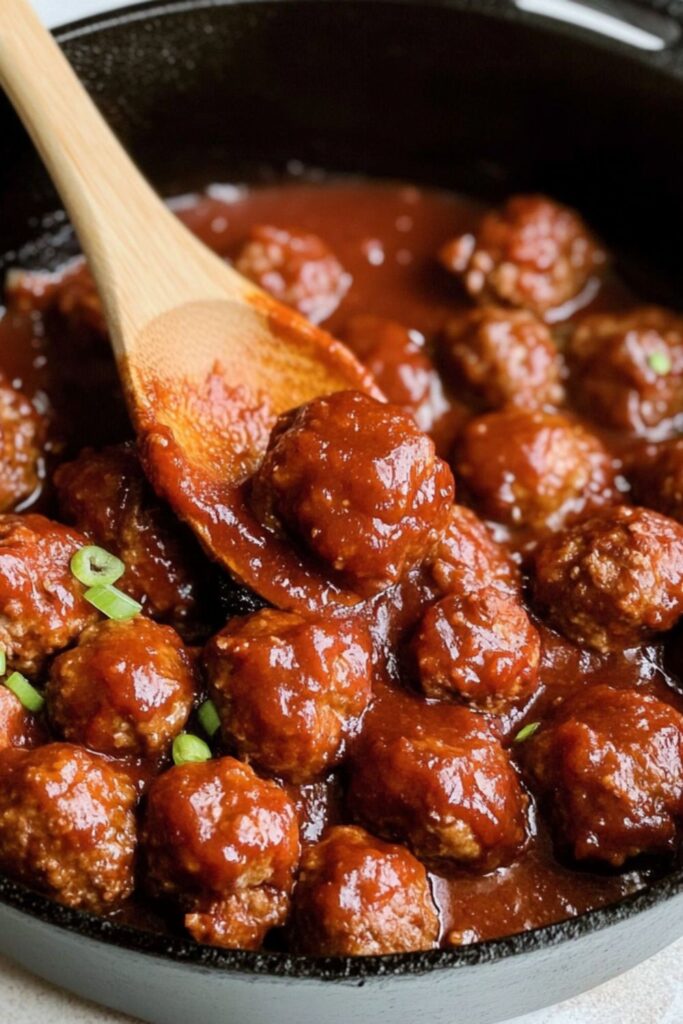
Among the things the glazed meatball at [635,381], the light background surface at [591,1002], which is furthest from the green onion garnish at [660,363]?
the light background surface at [591,1002]

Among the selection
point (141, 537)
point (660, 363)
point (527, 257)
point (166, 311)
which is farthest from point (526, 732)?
point (527, 257)

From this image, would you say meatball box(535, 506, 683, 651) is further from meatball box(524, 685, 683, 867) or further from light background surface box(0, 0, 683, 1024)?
light background surface box(0, 0, 683, 1024)

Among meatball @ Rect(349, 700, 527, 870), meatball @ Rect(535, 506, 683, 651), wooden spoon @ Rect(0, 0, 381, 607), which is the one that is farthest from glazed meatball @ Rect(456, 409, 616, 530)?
meatball @ Rect(349, 700, 527, 870)

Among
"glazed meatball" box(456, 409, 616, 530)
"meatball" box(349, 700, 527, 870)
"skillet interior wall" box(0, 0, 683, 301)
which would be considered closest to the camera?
"meatball" box(349, 700, 527, 870)

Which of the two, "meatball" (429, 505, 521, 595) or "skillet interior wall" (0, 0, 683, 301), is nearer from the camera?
"meatball" (429, 505, 521, 595)

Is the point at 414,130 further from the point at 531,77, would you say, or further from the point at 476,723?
the point at 476,723

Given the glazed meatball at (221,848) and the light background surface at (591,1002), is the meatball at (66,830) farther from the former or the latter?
the light background surface at (591,1002)

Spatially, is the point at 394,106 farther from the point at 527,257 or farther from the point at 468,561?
the point at 468,561
